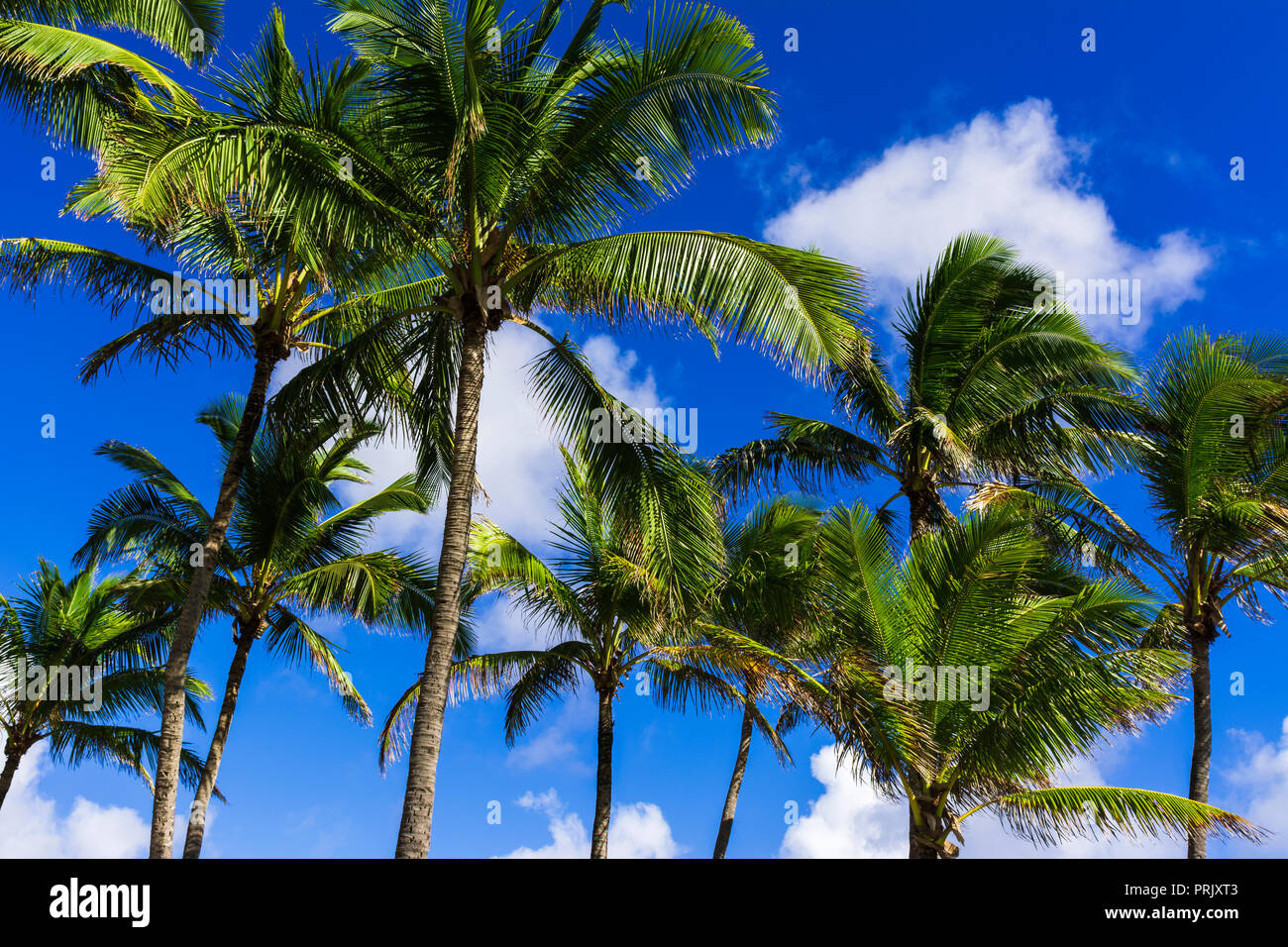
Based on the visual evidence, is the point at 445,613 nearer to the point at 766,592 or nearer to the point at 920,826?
the point at 920,826

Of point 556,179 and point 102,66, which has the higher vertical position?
point 102,66

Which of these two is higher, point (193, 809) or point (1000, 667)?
Answer: point (1000, 667)

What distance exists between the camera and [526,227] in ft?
33.0

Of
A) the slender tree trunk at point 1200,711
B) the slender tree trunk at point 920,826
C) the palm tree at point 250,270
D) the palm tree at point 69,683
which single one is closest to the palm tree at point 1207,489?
the slender tree trunk at point 1200,711

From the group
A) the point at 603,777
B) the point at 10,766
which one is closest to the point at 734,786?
the point at 603,777

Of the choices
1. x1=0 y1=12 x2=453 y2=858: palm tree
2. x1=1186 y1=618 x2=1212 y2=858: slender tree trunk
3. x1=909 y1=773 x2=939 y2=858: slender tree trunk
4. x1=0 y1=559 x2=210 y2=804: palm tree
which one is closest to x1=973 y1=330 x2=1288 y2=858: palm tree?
x1=1186 y1=618 x2=1212 y2=858: slender tree trunk

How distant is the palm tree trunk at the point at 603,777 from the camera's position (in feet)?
50.2

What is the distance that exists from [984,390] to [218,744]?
13056 mm

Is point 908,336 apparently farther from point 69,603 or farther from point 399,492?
point 69,603

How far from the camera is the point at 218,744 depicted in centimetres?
1511

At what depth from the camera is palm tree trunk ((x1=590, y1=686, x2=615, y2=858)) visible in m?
15.3

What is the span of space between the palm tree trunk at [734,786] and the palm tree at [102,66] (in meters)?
13.4
